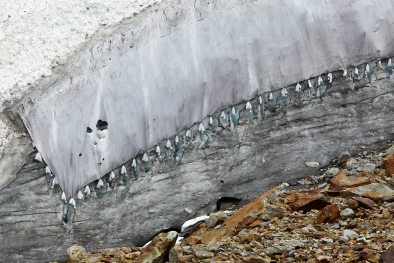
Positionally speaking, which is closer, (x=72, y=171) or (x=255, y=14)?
(x=72, y=171)

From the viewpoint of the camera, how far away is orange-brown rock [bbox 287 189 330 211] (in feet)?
7.75

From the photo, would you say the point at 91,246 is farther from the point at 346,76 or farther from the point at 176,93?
the point at 346,76

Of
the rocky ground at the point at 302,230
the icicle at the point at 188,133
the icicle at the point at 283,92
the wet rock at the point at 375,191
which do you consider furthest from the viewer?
the icicle at the point at 283,92

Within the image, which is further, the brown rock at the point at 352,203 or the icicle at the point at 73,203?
the icicle at the point at 73,203

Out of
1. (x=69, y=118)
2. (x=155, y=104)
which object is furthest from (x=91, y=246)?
(x=155, y=104)

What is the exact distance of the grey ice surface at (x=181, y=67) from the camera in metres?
2.83

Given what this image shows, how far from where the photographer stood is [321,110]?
3.10m

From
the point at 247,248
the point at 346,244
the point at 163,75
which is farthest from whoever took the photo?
the point at 163,75

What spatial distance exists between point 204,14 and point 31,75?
142 cm

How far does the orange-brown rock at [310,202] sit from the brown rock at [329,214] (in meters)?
0.17

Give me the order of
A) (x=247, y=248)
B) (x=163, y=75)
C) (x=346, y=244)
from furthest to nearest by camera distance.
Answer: (x=163, y=75), (x=247, y=248), (x=346, y=244)

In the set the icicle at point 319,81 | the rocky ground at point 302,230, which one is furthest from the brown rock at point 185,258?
the icicle at point 319,81

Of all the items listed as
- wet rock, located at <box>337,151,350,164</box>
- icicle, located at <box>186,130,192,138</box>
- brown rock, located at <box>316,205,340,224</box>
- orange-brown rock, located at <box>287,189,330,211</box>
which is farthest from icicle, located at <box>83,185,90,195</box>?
wet rock, located at <box>337,151,350,164</box>

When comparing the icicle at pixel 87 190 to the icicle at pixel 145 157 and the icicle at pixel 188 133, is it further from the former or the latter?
the icicle at pixel 188 133
